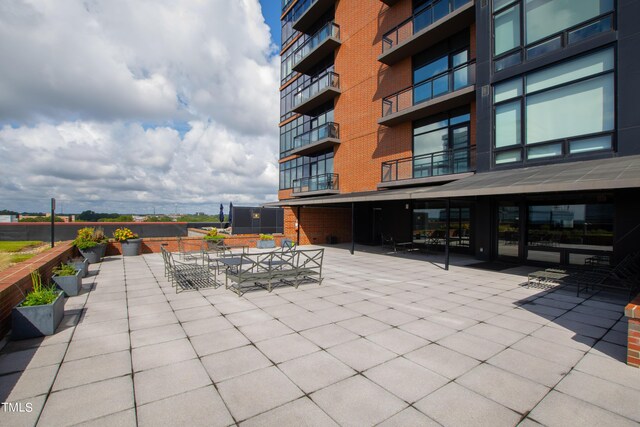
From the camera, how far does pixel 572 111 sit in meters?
9.34

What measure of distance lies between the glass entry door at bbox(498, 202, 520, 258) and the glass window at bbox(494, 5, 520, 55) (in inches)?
230

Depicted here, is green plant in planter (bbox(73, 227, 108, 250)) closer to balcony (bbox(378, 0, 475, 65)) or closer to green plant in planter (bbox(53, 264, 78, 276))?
green plant in planter (bbox(53, 264, 78, 276))

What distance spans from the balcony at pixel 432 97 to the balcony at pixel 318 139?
4398 mm

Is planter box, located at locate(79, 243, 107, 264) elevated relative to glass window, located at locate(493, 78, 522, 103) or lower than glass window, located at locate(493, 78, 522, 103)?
lower

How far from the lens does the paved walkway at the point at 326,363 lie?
283 cm

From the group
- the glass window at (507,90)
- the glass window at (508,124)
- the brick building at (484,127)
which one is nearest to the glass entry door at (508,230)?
the brick building at (484,127)

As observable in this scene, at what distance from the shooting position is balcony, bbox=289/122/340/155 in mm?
19984

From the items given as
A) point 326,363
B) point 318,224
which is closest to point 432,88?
point 318,224

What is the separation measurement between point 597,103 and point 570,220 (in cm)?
370

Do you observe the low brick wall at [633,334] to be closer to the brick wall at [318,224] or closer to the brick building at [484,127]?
the brick building at [484,127]

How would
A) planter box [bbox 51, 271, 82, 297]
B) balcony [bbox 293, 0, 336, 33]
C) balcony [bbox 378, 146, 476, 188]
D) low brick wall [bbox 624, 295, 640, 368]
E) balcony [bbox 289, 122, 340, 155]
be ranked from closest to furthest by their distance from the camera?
low brick wall [bbox 624, 295, 640, 368] → planter box [bbox 51, 271, 82, 297] → balcony [bbox 378, 146, 476, 188] → balcony [bbox 289, 122, 340, 155] → balcony [bbox 293, 0, 336, 33]

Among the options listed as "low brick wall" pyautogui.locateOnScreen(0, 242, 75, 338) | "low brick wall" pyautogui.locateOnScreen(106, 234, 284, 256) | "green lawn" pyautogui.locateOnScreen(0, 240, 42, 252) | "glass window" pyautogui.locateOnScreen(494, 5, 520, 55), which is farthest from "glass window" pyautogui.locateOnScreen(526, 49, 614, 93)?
"green lawn" pyautogui.locateOnScreen(0, 240, 42, 252)

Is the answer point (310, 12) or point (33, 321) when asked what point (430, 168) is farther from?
point (310, 12)

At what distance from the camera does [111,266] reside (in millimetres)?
10711
